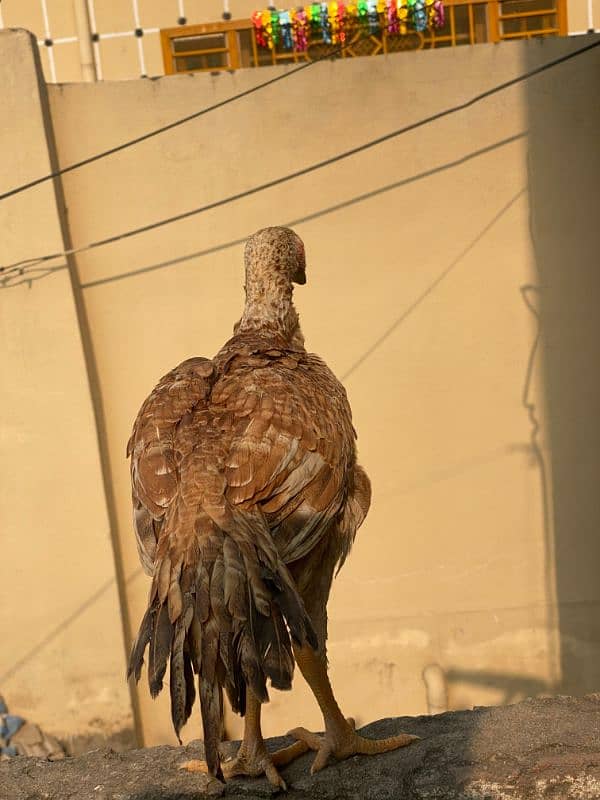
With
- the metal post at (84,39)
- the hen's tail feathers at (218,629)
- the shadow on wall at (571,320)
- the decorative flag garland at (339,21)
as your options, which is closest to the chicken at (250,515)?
the hen's tail feathers at (218,629)

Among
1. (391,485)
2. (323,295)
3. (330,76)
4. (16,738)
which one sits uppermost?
(330,76)

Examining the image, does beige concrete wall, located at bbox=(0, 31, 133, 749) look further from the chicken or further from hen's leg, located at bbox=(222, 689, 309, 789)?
hen's leg, located at bbox=(222, 689, 309, 789)

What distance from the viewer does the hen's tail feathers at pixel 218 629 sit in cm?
291

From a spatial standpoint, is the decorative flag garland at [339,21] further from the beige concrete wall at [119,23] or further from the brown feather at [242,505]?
the brown feather at [242,505]

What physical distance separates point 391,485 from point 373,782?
13.3 feet

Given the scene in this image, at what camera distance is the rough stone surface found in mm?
3641

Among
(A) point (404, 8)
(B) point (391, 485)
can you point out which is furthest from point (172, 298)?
(A) point (404, 8)

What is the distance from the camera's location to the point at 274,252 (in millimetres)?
4227

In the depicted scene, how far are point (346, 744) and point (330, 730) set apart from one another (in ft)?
0.30

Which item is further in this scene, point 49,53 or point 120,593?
point 49,53

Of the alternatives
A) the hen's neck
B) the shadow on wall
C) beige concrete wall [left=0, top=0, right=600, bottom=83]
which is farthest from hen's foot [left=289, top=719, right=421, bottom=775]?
beige concrete wall [left=0, top=0, right=600, bottom=83]

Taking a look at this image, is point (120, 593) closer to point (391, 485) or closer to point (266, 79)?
point (391, 485)

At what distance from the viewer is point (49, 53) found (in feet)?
28.6

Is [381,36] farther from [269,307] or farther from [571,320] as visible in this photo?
[269,307]
